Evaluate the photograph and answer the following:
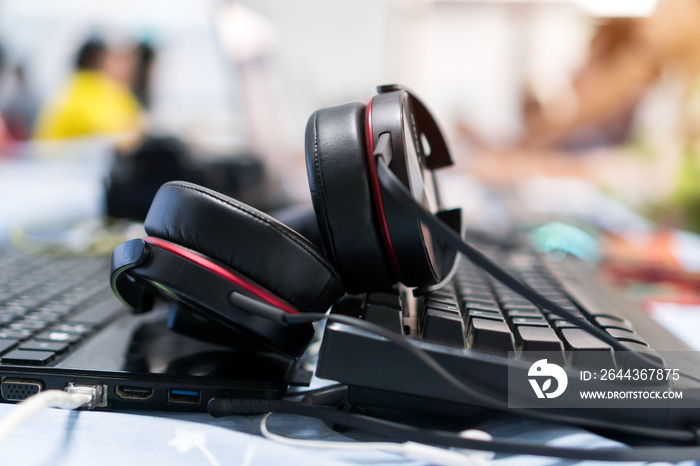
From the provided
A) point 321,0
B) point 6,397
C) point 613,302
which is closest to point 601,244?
point 613,302

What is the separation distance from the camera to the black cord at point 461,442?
0.84 ft

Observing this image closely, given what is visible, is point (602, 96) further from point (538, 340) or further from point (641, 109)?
point (538, 340)

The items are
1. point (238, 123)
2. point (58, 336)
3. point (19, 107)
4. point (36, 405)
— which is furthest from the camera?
point (238, 123)

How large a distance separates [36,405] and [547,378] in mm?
297

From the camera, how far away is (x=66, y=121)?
40.4 inches

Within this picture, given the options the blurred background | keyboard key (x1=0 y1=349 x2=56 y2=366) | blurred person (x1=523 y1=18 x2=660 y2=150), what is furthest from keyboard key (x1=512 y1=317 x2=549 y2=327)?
blurred person (x1=523 y1=18 x2=660 y2=150)

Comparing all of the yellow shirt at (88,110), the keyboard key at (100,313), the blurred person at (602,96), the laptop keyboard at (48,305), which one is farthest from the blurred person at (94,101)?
the blurred person at (602,96)

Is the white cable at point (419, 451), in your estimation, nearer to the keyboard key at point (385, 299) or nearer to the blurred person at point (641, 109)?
the keyboard key at point (385, 299)

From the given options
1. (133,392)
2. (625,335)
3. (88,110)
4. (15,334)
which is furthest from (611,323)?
(88,110)

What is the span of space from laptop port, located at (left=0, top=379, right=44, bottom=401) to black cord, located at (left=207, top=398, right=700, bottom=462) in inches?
4.7

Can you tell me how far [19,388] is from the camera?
31 cm

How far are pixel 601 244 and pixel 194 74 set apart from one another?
3.55ft

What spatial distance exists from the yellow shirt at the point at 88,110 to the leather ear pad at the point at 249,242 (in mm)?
914

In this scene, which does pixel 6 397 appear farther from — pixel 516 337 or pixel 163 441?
pixel 516 337
